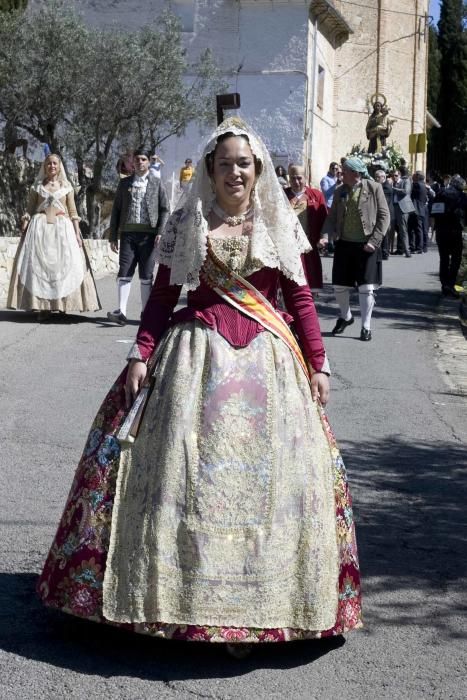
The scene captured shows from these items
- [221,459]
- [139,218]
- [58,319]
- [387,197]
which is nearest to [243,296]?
[221,459]

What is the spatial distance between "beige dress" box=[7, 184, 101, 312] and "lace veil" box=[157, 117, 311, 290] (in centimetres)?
868

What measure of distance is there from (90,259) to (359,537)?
12.7 meters

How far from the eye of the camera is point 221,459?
153 inches

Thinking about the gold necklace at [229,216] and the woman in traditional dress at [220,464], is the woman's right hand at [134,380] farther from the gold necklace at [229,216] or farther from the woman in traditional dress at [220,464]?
the gold necklace at [229,216]

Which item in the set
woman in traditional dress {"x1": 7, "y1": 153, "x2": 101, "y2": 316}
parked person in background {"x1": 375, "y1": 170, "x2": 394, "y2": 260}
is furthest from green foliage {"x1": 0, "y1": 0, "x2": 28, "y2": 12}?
woman in traditional dress {"x1": 7, "y1": 153, "x2": 101, "y2": 316}

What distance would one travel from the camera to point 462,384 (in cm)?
1017

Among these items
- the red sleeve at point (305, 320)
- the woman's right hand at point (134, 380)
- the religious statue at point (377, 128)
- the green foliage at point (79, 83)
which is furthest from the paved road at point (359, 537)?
the religious statue at point (377, 128)

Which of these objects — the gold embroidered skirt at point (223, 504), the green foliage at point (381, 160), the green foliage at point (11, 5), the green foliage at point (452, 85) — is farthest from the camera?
the green foliage at point (452, 85)

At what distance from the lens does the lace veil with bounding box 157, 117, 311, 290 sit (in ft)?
13.6

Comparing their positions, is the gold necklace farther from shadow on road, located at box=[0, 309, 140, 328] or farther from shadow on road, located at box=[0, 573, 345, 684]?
shadow on road, located at box=[0, 309, 140, 328]

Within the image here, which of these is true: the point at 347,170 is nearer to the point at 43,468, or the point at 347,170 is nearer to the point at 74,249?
the point at 74,249

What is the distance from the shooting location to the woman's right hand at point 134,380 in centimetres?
407

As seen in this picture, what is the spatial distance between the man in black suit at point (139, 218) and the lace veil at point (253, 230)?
314 inches

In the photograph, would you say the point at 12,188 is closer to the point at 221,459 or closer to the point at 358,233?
the point at 358,233
